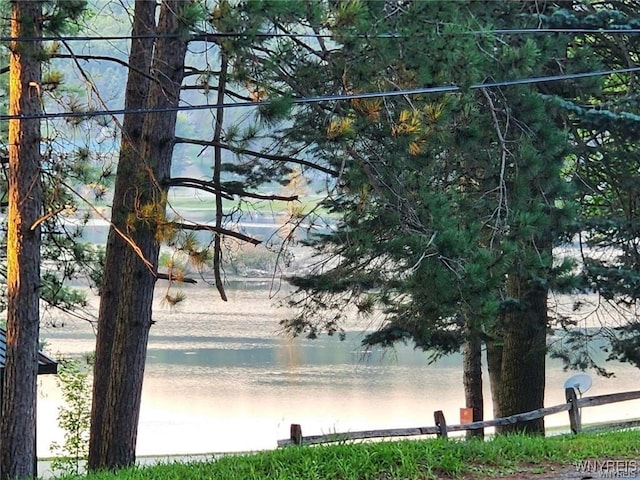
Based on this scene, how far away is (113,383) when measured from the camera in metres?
9.39

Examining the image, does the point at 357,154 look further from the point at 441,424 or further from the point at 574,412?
the point at 574,412

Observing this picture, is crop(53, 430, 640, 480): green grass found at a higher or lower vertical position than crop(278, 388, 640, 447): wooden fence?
lower

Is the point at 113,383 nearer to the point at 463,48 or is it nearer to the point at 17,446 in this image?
the point at 17,446

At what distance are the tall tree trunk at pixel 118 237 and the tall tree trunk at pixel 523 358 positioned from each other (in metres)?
5.19

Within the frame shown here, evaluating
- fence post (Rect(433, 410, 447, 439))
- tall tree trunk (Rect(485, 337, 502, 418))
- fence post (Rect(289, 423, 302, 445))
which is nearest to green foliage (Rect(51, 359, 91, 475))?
tall tree trunk (Rect(485, 337, 502, 418))

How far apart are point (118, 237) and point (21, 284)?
60.4 inches

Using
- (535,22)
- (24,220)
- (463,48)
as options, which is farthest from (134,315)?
(535,22)

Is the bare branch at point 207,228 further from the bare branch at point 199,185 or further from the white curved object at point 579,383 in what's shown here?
the white curved object at point 579,383

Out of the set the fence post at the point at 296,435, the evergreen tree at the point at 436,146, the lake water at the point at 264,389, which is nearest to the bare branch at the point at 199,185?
the evergreen tree at the point at 436,146

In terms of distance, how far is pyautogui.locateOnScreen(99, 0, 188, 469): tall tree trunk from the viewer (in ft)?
29.2

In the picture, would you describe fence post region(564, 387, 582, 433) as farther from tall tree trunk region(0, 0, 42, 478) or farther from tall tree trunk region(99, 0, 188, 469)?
tall tree trunk region(0, 0, 42, 478)

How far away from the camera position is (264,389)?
27656mm

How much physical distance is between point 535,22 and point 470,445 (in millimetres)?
5072

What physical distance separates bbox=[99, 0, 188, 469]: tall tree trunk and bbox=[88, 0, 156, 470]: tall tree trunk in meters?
0.16
